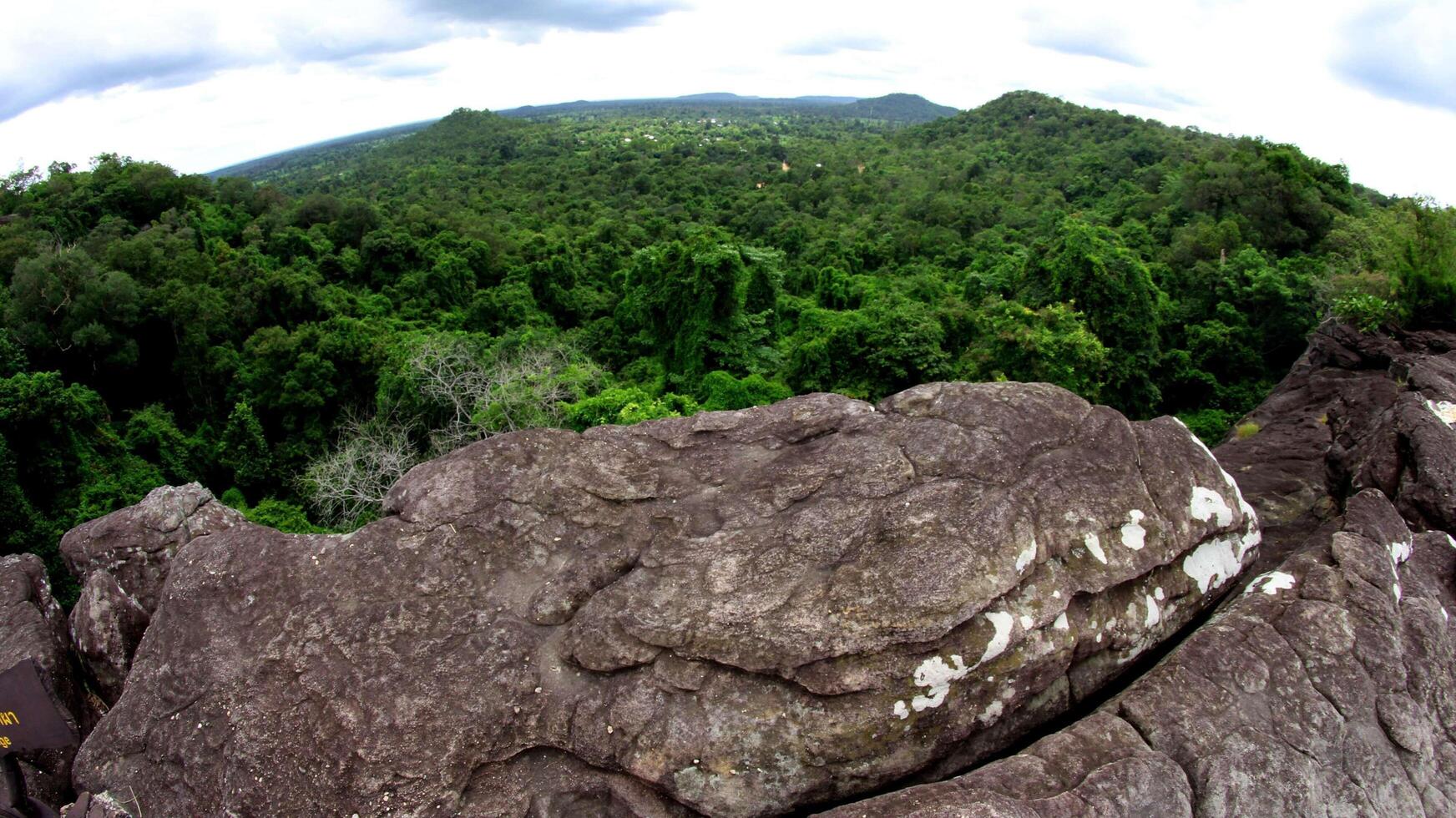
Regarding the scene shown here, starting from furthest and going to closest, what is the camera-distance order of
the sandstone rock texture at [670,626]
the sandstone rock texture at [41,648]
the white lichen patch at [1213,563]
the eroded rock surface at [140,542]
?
the eroded rock surface at [140,542] < the white lichen patch at [1213,563] < the sandstone rock texture at [41,648] < the sandstone rock texture at [670,626]

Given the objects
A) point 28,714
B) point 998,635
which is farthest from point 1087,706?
point 28,714

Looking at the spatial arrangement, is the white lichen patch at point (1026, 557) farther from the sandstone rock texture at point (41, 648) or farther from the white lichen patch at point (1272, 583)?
the sandstone rock texture at point (41, 648)

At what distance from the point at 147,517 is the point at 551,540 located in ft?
15.9

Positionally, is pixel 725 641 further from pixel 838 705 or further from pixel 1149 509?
pixel 1149 509

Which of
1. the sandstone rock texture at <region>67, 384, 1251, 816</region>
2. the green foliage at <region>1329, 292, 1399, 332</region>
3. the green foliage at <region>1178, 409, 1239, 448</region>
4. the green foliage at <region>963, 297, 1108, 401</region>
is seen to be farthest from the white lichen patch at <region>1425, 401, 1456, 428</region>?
the green foliage at <region>1178, 409, 1239, 448</region>

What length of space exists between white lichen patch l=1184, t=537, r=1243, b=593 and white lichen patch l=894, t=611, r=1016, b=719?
2430 mm

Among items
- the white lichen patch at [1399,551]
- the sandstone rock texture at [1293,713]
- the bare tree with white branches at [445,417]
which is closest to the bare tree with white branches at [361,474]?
the bare tree with white branches at [445,417]

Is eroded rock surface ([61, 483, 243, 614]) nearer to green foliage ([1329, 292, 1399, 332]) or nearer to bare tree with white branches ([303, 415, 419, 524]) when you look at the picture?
bare tree with white branches ([303, 415, 419, 524])

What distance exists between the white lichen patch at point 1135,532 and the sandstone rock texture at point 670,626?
0.03 metres

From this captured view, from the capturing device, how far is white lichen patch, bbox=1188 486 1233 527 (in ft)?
23.9

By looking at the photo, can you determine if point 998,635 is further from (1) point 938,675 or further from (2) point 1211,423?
(2) point 1211,423

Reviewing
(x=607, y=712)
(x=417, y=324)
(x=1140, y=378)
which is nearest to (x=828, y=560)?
(x=607, y=712)

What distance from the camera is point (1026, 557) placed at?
20.9 ft

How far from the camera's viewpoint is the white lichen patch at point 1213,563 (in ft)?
23.2
